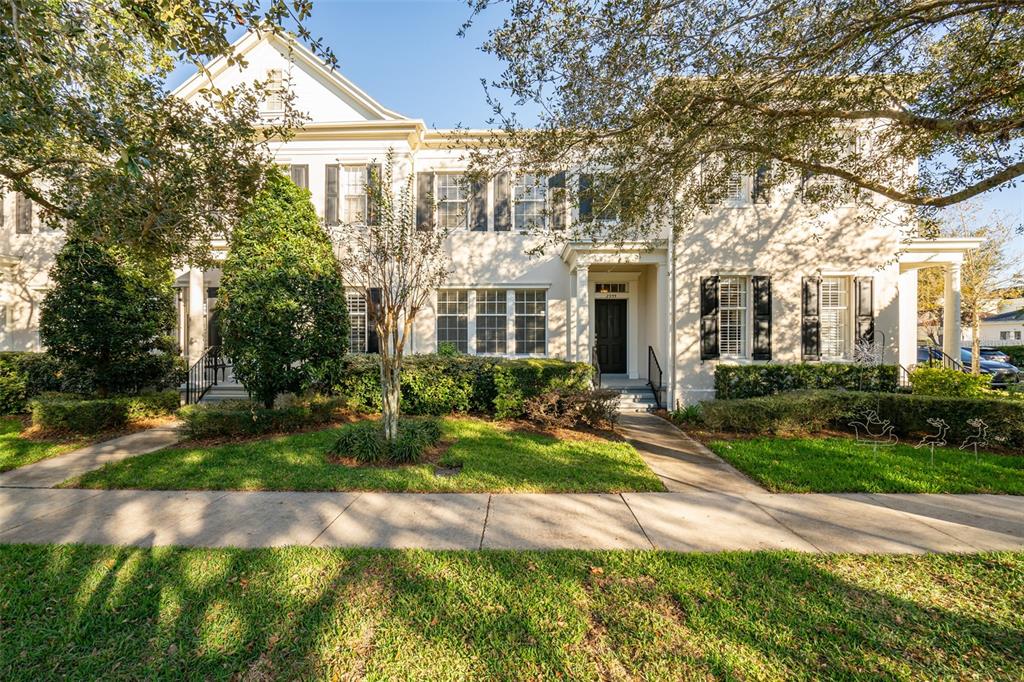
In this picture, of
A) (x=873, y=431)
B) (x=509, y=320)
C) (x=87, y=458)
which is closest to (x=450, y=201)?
(x=509, y=320)

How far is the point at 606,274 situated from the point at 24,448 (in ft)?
42.0

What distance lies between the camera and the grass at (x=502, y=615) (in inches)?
92.7

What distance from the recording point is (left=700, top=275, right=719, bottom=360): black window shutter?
412 inches

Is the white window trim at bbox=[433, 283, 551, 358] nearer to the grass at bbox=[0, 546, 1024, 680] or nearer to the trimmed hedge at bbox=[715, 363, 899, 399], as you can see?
the trimmed hedge at bbox=[715, 363, 899, 399]

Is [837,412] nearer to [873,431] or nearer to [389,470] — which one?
[873,431]

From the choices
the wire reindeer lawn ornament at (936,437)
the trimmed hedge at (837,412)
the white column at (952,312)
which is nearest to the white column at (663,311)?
the trimmed hedge at (837,412)

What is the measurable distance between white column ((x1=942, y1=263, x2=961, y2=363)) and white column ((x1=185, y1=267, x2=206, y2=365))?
20040 millimetres

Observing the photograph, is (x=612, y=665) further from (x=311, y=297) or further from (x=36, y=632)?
(x=311, y=297)

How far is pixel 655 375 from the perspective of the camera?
37.3 feet

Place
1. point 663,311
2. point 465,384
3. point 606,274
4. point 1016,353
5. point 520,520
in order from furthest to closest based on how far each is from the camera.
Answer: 1. point 1016,353
2. point 606,274
3. point 663,311
4. point 465,384
5. point 520,520

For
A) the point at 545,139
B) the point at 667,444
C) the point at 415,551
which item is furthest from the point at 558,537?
the point at 545,139

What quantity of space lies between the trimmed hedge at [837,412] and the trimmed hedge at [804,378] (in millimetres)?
1338

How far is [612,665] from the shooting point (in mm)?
2346

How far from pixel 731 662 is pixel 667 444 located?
212 inches
